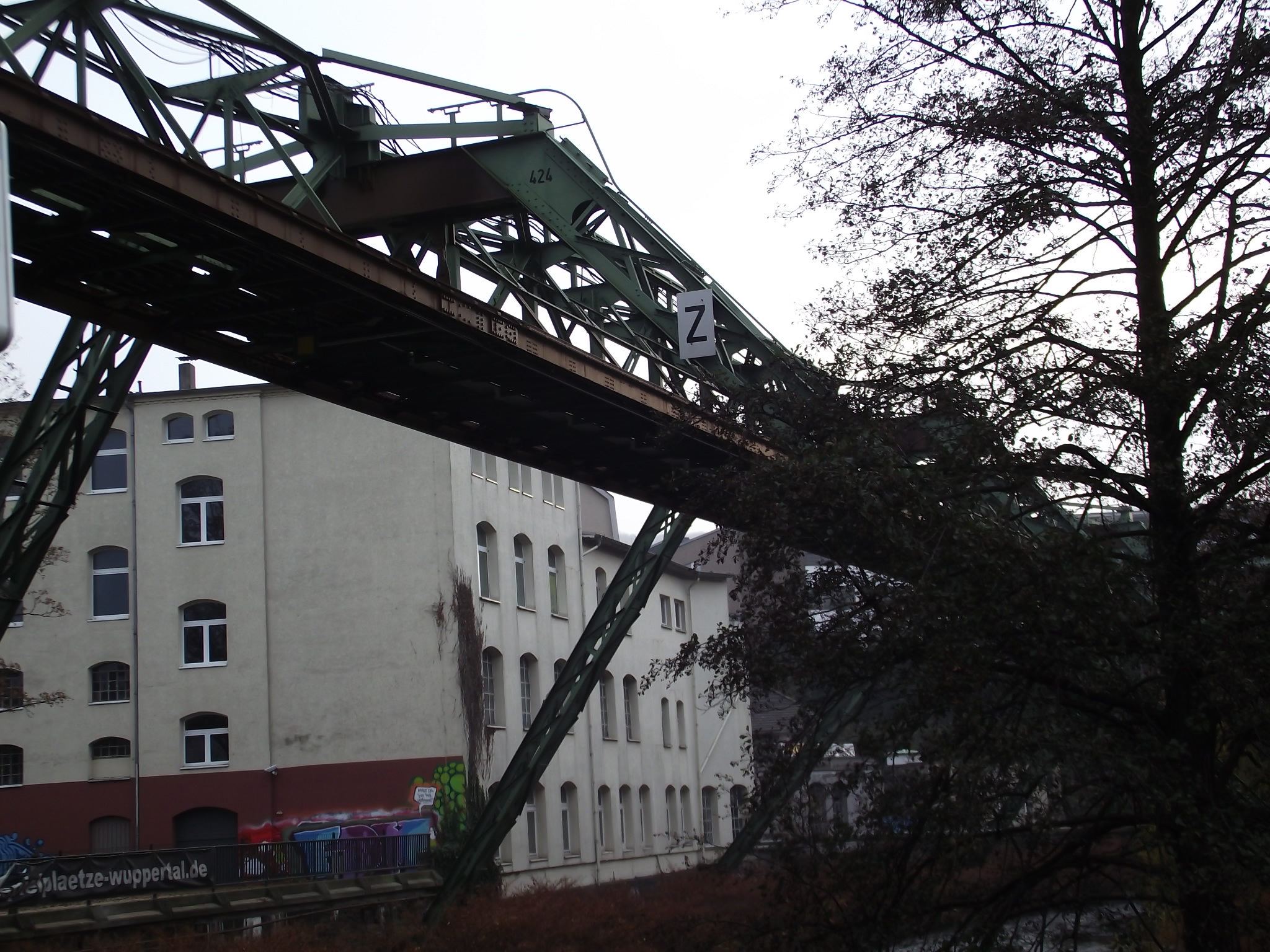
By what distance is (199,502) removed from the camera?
35031 mm

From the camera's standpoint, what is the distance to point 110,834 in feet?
110

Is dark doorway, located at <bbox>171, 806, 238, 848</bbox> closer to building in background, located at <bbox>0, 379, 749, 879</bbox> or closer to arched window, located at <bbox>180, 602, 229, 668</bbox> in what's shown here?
building in background, located at <bbox>0, 379, 749, 879</bbox>

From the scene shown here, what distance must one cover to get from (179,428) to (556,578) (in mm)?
10403

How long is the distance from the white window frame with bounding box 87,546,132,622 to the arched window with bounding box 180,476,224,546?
1.50 meters

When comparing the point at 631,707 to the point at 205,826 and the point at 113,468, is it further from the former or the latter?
the point at 113,468

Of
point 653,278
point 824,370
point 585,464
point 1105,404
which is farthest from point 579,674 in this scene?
point 1105,404

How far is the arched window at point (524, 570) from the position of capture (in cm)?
3728

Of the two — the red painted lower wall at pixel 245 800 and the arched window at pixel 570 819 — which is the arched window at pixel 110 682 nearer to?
the red painted lower wall at pixel 245 800

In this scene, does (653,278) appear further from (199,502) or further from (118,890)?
(199,502)

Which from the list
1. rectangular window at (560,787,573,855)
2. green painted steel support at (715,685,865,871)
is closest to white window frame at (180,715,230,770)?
rectangular window at (560,787,573,855)

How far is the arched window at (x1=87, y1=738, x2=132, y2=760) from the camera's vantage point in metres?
33.9

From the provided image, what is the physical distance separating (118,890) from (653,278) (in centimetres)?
1196

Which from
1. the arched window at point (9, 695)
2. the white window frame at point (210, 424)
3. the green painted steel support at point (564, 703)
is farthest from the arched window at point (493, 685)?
the green painted steel support at point (564, 703)

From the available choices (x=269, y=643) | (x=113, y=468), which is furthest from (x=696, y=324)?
(x=113, y=468)
